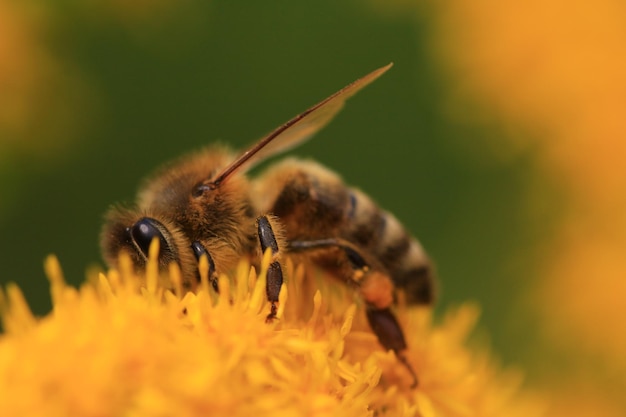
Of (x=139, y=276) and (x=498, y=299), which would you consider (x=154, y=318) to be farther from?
(x=498, y=299)

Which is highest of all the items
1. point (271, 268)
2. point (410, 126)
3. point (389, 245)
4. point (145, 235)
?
point (145, 235)

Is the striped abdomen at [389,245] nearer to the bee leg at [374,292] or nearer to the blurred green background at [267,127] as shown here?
the bee leg at [374,292]

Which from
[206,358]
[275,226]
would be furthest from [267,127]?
[206,358]

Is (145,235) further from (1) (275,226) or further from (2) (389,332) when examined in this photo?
(2) (389,332)

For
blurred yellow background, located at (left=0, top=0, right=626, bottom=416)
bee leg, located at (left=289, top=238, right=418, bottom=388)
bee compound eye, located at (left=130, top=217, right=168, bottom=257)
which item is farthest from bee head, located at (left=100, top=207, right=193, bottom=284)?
blurred yellow background, located at (left=0, top=0, right=626, bottom=416)

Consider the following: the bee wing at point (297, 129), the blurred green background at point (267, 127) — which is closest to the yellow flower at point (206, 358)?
the bee wing at point (297, 129)

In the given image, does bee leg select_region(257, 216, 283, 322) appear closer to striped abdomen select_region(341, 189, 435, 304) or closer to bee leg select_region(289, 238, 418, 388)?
bee leg select_region(289, 238, 418, 388)

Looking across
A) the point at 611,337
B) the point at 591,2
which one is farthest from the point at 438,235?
the point at 591,2

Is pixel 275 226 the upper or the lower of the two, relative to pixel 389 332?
upper
